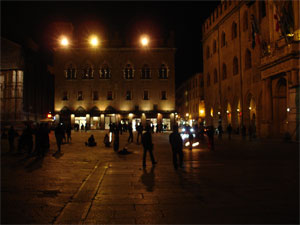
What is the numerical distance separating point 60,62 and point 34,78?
40.2ft

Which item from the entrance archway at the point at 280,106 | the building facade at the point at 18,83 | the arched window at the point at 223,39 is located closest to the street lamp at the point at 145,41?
the arched window at the point at 223,39

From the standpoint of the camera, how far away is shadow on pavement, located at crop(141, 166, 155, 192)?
29.1ft

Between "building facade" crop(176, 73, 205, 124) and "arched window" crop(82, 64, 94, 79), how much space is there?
22.4m

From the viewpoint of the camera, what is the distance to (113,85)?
2270 inches

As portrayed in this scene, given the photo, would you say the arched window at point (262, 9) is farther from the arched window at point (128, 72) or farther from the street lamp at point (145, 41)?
the arched window at point (128, 72)

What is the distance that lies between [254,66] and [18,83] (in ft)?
137

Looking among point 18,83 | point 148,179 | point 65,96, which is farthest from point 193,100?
point 148,179

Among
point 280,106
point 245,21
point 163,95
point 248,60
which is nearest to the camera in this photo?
point 280,106

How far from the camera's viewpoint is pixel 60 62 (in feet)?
191

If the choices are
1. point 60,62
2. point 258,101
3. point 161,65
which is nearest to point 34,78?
point 60,62

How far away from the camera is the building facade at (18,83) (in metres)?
58.0

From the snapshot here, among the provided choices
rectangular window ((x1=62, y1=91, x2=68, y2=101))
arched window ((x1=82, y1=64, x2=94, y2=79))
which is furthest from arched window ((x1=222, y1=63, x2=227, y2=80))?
rectangular window ((x1=62, y1=91, x2=68, y2=101))

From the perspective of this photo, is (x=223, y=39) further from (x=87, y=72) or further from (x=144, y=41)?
(x=87, y=72)

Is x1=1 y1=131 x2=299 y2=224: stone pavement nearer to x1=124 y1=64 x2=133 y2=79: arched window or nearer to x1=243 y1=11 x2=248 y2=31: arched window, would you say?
x1=243 y1=11 x2=248 y2=31: arched window
